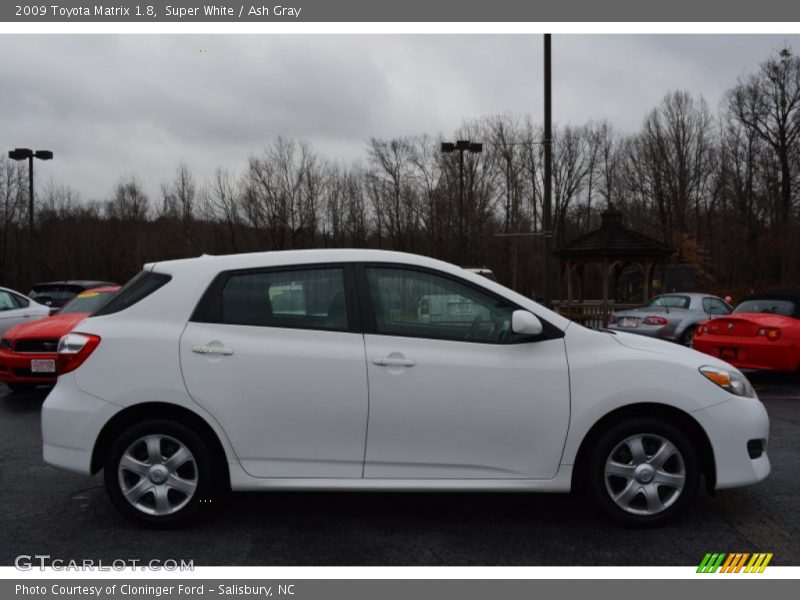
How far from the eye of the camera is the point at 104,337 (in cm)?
418

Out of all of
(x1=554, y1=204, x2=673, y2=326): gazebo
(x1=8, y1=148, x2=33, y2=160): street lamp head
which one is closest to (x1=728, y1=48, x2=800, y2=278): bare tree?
(x1=554, y1=204, x2=673, y2=326): gazebo

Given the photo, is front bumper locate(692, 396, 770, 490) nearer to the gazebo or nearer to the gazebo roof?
the gazebo

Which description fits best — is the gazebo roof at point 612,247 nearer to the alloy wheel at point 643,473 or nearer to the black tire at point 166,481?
the alloy wheel at point 643,473

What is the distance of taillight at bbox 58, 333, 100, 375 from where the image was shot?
418 centimetres

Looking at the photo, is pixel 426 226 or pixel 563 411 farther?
pixel 426 226

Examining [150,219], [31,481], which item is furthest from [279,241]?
[31,481]

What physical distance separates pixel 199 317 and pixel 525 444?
6.82ft

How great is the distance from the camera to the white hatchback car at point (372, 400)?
402 cm

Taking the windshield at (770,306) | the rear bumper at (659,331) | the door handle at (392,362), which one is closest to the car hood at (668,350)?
the door handle at (392,362)

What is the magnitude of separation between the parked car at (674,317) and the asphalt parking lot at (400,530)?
960 cm

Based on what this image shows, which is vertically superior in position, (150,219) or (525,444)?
(150,219)

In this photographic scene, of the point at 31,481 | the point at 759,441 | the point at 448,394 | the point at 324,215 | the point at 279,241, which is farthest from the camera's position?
the point at 324,215

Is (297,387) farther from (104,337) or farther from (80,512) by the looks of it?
(80,512)

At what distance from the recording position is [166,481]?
4.12 meters
